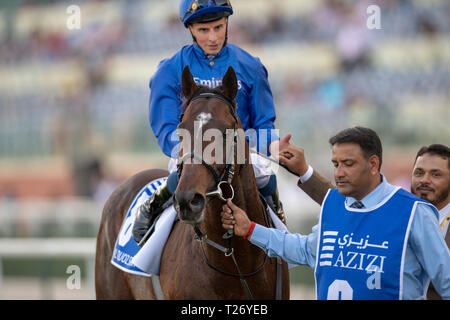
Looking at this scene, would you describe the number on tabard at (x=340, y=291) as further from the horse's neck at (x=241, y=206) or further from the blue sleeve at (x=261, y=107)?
the blue sleeve at (x=261, y=107)

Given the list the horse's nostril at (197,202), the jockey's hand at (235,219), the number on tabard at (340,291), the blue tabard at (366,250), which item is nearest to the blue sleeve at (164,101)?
the jockey's hand at (235,219)

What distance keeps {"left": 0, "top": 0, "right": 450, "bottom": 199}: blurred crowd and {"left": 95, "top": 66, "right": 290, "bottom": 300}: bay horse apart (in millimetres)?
7094

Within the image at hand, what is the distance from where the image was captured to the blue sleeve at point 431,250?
2688mm

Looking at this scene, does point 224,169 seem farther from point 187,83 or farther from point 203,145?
point 187,83

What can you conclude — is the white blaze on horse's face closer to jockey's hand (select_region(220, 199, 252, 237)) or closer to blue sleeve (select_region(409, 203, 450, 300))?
jockey's hand (select_region(220, 199, 252, 237))

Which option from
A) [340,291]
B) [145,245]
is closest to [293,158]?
[340,291]

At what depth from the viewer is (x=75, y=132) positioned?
14.6 meters

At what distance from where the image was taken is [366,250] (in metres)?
2.82

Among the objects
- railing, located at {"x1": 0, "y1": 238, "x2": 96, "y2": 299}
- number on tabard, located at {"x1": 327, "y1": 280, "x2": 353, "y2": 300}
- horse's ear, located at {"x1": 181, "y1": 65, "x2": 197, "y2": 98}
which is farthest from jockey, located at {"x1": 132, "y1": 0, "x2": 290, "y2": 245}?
railing, located at {"x1": 0, "y1": 238, "x2": 96, "y2": 299}

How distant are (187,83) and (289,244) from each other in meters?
0.96

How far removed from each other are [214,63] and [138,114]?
30.7ft

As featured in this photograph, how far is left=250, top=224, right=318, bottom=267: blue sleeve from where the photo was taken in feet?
10.3

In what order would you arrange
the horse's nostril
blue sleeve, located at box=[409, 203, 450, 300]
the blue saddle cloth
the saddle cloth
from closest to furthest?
1. blue sleeve, located at box=[409, 203, 450, 300]
2. the horse's nostril
3. the saddle cloth
4. the blue saddle cloth

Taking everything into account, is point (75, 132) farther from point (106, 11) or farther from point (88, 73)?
point (106, 11)
